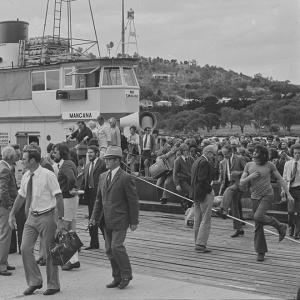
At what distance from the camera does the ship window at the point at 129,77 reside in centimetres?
2255

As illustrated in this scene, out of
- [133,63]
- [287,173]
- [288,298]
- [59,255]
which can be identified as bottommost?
[288,298]

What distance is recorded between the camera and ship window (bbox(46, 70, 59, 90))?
23.5 meters

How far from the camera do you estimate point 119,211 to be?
8.01m

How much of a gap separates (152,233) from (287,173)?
123 inches

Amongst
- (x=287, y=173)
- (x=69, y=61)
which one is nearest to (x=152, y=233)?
(x=287, y=173)

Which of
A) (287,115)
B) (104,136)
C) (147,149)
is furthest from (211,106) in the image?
(104,136)

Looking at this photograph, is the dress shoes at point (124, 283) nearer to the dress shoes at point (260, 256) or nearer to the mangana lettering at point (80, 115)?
the dress shoes at point (260, 256)

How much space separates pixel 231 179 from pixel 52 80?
1290 cm

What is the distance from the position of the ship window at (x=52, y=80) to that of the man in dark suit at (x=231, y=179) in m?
11.8

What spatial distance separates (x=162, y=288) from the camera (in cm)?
807

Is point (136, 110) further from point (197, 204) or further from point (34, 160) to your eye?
point (34, 160)

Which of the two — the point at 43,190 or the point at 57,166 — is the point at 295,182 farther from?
the point at 43,190

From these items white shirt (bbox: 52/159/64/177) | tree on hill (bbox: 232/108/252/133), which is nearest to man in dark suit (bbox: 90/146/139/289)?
white shirt (bbox: 52/159/64/177)

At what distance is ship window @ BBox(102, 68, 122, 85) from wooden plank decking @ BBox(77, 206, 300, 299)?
9.71 metres
